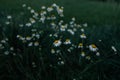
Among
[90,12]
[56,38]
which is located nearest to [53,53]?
[56,38]

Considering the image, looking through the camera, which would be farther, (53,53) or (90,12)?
(90,12)

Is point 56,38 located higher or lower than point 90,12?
higher

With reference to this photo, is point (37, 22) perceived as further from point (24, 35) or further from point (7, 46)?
point (7, 46)

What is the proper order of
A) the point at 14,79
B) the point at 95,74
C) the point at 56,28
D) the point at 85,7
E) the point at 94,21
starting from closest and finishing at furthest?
the point at 95,74 < the point at 14,79 < the point at 56,28 < the point at 94,21 < the point at 85,7

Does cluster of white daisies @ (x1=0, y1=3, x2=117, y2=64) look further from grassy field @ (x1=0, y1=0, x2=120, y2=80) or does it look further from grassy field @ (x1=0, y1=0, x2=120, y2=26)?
grassy field @ (x1=0, y1=0, x2=120, y2=26)

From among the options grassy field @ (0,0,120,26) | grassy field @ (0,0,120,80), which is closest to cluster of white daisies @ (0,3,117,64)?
grassy field @ (0,0,120,80)

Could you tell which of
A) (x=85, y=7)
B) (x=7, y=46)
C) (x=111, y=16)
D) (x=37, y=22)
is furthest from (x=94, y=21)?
(x=7, y=46)

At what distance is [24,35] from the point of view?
3.62 metres

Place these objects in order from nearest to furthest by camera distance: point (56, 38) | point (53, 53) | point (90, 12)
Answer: point (53, 53) → point (56, 38) → point (90, 12)

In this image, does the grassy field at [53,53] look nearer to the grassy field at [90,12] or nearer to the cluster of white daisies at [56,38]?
the cluster of white daisies at [56,38]

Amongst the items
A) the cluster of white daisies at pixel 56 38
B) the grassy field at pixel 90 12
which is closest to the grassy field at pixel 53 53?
the cluster of white daisies at pixel 56 38

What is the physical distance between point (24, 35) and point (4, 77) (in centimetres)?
62

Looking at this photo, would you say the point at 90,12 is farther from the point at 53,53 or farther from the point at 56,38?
the point at 53,53

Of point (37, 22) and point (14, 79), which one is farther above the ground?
point (37, 22)
